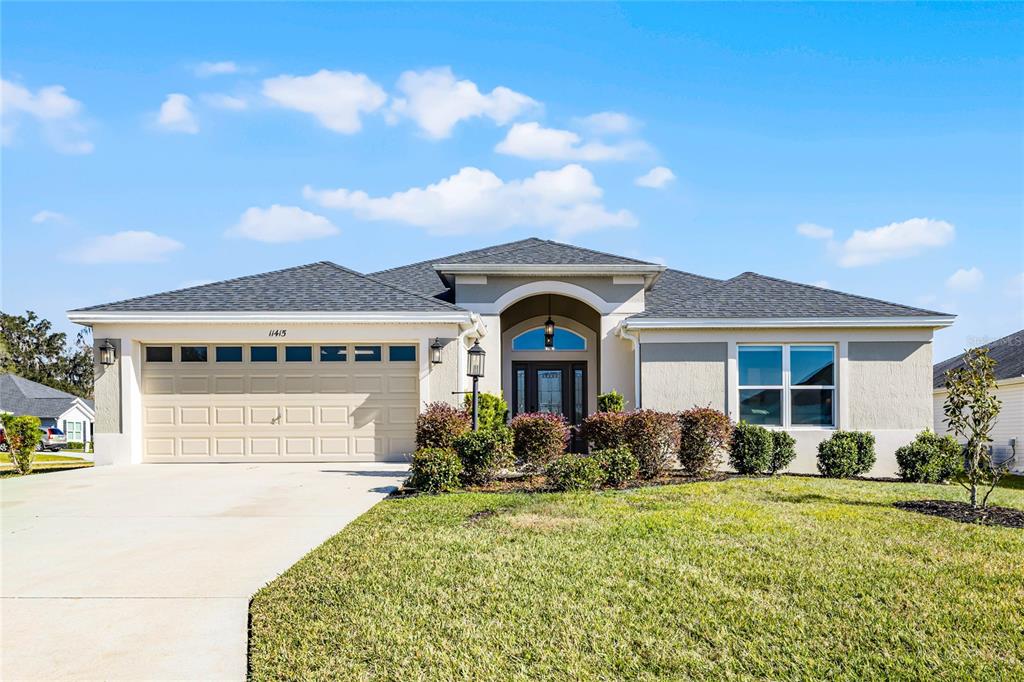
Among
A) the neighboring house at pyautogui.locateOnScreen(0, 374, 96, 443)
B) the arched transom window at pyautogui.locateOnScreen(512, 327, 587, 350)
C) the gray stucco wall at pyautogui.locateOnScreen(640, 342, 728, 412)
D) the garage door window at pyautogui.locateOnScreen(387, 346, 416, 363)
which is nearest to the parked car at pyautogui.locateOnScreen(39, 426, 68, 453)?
the neighboring house at pyautogui.locateOnScreen(0, 374, 96, 443)

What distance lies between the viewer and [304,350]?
1362cm

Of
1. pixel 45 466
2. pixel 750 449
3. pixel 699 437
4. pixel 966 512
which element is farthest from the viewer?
pixel 45 466

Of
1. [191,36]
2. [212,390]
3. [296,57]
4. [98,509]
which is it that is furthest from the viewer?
[212,390]

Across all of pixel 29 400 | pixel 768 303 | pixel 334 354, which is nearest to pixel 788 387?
pixel 768 303

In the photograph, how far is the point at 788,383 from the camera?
1402 centimetres

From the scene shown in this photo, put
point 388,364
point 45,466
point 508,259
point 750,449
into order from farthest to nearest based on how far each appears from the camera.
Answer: point 45,466, point 508,259, point 388,364, point 750,449

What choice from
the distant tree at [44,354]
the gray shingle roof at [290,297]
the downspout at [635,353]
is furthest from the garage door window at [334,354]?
the distant tree at [44,354]

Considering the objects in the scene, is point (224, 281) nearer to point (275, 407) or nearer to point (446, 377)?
point (275, 407)

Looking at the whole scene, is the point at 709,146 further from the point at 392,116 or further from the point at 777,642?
the point at 777,642

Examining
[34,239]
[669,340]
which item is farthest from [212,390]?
[669,340]

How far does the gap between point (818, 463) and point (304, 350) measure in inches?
400

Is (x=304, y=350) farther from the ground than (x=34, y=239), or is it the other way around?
(x=34, y=239)

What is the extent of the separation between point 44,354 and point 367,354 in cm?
6763

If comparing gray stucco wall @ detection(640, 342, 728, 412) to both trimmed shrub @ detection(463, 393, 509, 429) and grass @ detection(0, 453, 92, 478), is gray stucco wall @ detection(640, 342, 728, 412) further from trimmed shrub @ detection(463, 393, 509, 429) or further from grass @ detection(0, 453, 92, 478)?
grass @ detection(0, 453, 92, 478)
